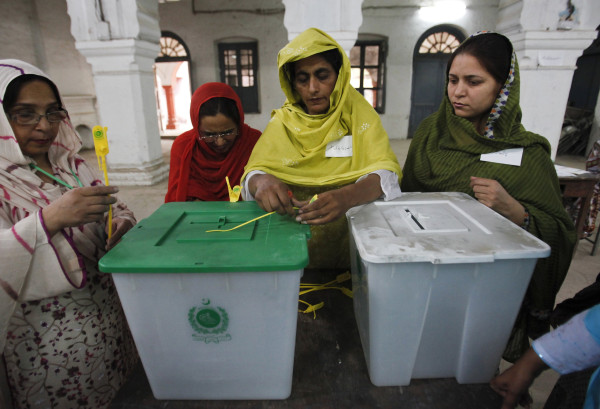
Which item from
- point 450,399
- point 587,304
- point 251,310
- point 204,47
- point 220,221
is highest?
point 204,47

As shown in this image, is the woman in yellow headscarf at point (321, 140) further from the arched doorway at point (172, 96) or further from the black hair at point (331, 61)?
the arched doorway at point (172, 96)

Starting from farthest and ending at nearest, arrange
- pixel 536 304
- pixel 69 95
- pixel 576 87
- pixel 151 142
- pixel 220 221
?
pixel 576 87
pixel 69 95
pixel 151 142
pixel 536 304
pixel 220 221

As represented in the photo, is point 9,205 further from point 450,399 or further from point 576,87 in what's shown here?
point 576,87

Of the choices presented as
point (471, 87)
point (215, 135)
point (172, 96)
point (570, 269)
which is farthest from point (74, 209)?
point (172, 96)

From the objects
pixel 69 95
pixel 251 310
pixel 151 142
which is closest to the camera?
pixel 251 310

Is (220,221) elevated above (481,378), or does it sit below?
above

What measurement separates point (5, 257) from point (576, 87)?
11.3m

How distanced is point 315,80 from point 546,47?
3496mm

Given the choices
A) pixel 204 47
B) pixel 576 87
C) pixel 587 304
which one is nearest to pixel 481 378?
pixel 587 304

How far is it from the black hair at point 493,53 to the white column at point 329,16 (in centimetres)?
260

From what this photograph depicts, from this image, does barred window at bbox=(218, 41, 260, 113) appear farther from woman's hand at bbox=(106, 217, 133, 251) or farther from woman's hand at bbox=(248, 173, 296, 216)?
woman's hand at bbox=(248, 173, 296, 216)

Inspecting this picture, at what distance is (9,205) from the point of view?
40.8 inches

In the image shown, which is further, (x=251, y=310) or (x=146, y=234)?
(x=146, y=234)

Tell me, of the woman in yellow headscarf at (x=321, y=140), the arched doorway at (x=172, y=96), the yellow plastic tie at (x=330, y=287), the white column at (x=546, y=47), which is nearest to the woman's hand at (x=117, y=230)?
the woman in yellow headscarf at (x=321, y=140)
